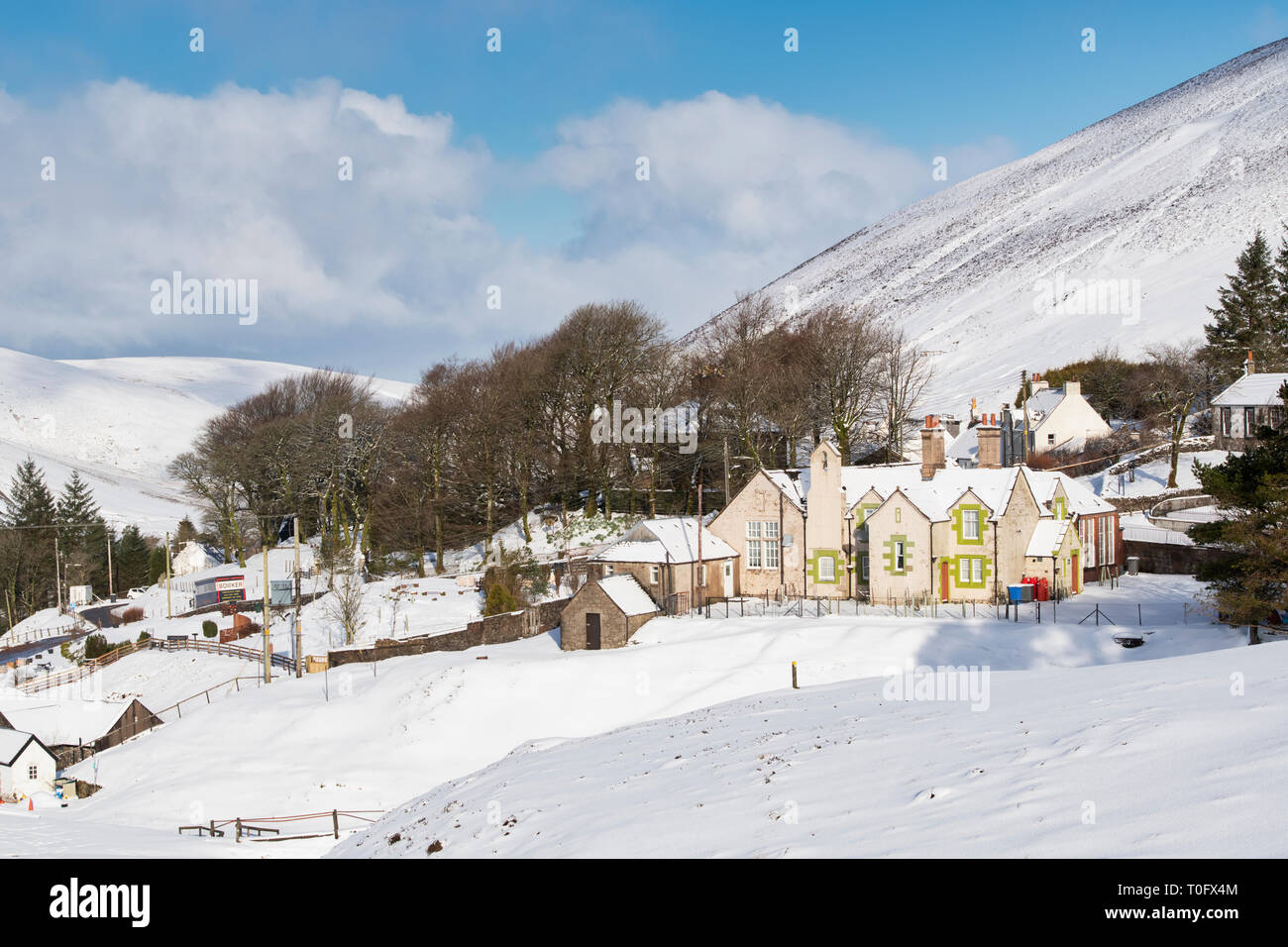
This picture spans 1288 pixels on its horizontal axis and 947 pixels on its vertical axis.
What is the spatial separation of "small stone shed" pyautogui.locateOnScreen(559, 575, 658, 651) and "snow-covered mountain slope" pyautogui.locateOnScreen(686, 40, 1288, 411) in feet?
155

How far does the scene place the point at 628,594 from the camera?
41.5 m

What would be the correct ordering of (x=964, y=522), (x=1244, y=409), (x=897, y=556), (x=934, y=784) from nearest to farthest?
(x=934, y=784) < (x=964, y=522) < (x=897, y=556) < (x=1244, y=409)

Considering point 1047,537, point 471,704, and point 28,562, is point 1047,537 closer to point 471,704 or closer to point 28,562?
point 471,704

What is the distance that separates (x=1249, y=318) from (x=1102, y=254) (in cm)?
7559

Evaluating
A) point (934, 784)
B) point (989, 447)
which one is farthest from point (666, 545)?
point (934, 784)

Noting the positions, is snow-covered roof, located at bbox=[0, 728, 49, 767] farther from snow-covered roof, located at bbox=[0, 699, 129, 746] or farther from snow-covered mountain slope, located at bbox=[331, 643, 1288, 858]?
snow-covered mountain slope, located at bbox=[331, 643, 1288, 858]

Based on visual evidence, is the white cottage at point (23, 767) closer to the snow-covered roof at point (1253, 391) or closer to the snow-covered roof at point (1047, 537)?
the snow-covered roof at point (1047, 537)

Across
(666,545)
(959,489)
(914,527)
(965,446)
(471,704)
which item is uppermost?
(965,446)

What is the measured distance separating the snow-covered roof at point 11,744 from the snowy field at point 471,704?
247 cm

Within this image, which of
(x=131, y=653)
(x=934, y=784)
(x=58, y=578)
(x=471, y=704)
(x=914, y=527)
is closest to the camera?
(x=934, y=784)

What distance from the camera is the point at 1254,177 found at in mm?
143625

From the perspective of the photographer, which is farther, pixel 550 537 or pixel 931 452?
pixel 550 537
